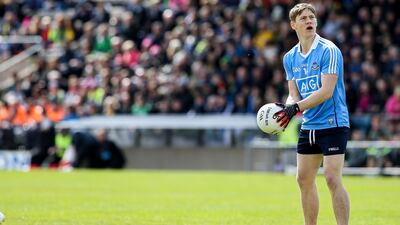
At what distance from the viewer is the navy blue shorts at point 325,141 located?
9711 millimetres

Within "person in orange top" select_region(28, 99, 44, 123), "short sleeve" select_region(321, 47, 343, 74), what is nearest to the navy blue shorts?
"short sleeve" select_region(321, 47, 343, 74)

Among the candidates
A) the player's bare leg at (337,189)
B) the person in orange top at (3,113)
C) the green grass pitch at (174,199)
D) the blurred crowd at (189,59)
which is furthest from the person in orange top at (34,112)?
the player's bare leg at (337,189)

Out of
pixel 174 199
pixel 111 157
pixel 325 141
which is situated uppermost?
pixel 325 141

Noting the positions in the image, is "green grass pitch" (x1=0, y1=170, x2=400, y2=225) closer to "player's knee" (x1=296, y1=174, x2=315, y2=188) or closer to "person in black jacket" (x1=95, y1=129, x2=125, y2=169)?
"player's knee" (x1=296, y1=174, x2=315, y2=188)

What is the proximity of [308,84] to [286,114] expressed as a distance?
0.41m

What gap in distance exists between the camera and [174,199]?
1697 cm

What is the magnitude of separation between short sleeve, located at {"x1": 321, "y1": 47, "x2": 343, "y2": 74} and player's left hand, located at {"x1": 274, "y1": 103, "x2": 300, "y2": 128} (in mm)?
450

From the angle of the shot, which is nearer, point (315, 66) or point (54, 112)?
point (315, 66)

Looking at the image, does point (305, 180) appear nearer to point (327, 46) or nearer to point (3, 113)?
point (327, 46)

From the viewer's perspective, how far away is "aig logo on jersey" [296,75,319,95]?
32.4ft

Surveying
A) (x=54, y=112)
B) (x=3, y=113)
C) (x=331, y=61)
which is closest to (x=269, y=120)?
(x=331, y=61)

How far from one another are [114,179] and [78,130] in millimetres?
7014

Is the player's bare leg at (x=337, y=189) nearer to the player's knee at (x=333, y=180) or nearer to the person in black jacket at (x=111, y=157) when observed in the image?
the player's knee at (x=333, y=180)

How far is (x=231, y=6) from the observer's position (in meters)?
31.9
